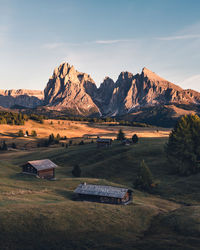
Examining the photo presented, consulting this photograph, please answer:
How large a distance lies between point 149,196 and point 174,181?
11.8 metres

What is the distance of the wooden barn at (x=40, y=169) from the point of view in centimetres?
6481

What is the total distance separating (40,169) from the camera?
64.2 m

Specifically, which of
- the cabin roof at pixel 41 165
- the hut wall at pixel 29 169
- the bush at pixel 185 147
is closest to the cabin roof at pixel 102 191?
the cabin roof at pixel 41 165

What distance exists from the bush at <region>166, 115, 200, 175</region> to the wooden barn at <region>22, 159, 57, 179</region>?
1411 inches

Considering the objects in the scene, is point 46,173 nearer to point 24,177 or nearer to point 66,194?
point 24,177

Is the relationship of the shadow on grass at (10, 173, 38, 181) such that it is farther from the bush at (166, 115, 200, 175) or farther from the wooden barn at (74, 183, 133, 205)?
the bush at (166, 115, 200, 175)

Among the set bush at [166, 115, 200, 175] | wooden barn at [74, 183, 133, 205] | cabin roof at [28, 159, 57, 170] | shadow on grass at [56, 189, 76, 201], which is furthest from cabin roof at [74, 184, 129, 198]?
bush at [166, 115, 200, 175]

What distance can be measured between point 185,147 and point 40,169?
42.2m

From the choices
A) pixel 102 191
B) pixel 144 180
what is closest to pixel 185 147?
pixel 144 180

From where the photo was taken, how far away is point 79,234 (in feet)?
92.7

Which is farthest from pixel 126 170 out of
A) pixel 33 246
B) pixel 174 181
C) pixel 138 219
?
pixel 33 246

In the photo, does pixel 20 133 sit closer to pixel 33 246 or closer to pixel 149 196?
pixel 149 196

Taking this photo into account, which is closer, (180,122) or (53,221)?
(53,221)

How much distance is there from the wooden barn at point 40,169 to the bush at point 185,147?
3583cm
